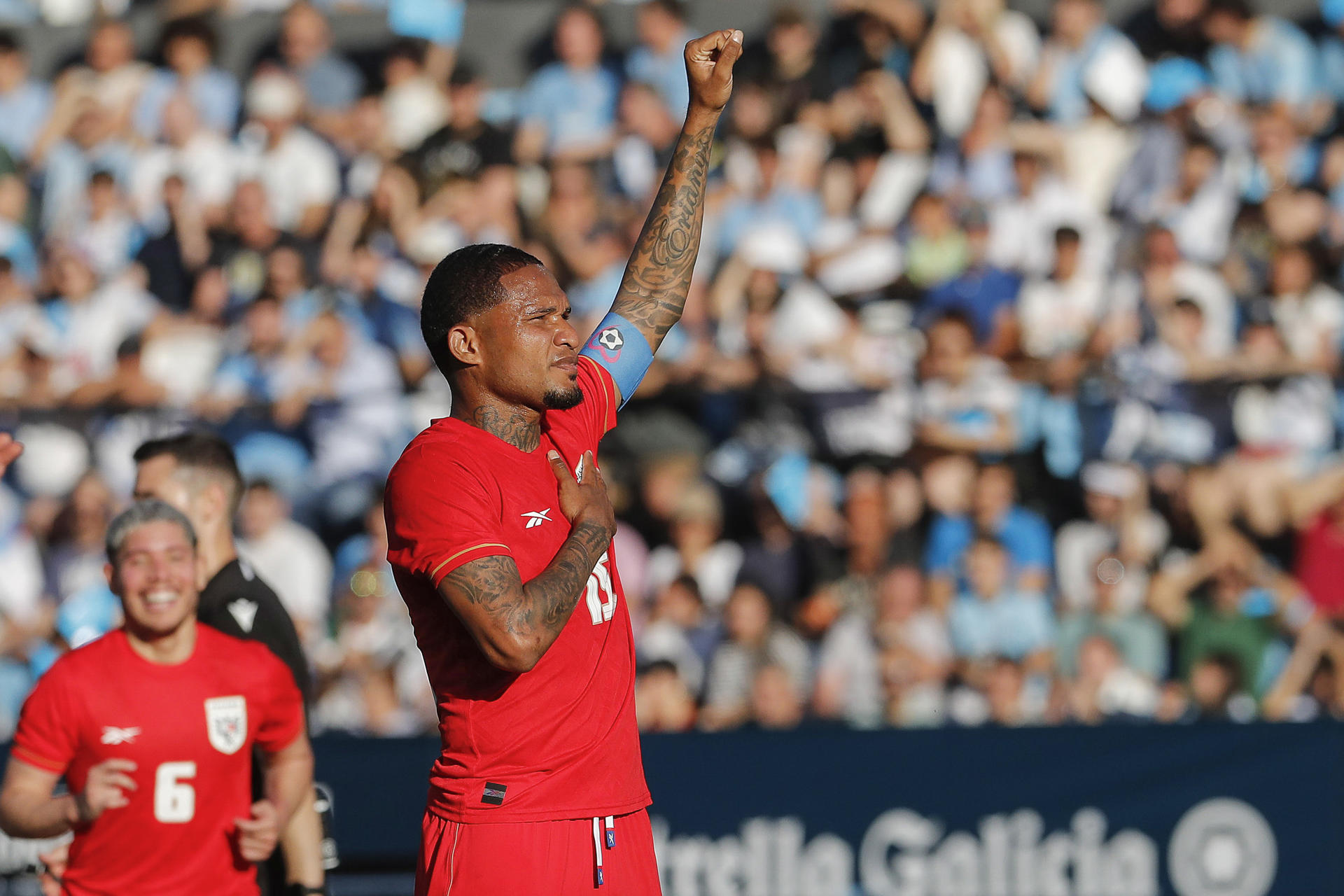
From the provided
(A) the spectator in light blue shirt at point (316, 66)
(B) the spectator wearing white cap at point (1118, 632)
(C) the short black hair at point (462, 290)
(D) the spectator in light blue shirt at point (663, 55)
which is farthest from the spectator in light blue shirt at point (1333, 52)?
(C) the short black hair at point (462, 290)

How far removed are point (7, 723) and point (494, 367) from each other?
5.53m

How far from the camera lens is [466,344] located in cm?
376

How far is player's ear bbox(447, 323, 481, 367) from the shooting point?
3754 millimetres

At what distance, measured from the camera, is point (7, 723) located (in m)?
8.21

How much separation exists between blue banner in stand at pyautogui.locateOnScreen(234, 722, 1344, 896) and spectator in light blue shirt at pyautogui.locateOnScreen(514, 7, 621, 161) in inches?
214

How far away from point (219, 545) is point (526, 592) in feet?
7.20

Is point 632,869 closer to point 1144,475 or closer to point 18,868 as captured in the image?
point 18,868

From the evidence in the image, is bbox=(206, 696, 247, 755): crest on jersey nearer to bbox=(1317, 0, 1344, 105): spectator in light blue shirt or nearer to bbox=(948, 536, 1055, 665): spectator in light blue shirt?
bbox=(948, 536, 1055, 665): spectator in light blue shirt

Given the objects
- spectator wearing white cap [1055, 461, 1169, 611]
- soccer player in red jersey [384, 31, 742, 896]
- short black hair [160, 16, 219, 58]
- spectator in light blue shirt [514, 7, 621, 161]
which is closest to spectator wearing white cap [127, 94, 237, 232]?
short black hair [160, 16, 219, 58]

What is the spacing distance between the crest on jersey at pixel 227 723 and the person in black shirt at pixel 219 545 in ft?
1.26

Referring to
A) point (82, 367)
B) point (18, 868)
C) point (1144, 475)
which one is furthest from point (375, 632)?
point (1144, 475)

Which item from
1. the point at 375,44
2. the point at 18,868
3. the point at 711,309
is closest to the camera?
the point at 18,868

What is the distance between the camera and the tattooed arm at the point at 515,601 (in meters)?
3.38

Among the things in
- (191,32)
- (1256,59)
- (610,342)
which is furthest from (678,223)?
(191,32)
